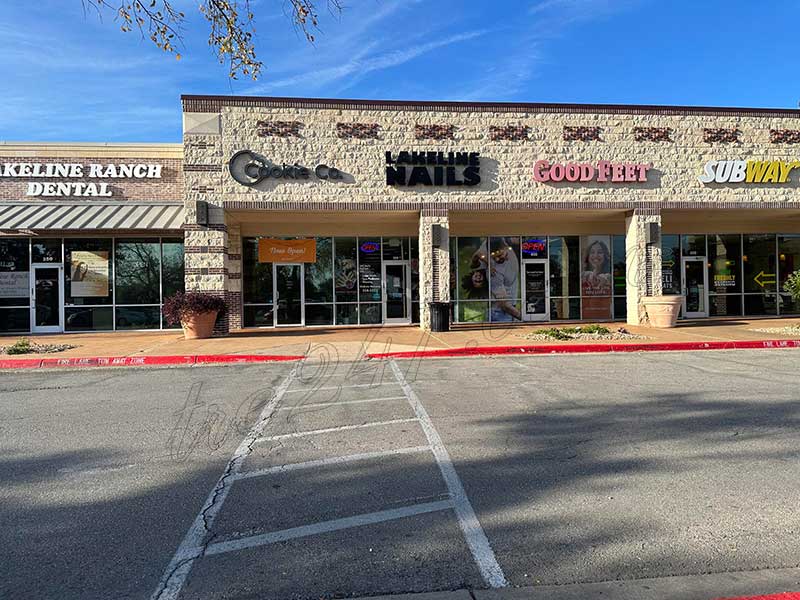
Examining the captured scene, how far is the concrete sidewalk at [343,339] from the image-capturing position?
46.0 feet

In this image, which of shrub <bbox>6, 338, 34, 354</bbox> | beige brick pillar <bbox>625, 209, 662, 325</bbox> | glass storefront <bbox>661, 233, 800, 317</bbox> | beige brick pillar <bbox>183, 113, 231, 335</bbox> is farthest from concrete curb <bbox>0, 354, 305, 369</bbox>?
glass storefront <bbox>661, 233, 800, 317</bbox>

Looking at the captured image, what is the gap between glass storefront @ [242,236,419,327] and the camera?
68.1 ft

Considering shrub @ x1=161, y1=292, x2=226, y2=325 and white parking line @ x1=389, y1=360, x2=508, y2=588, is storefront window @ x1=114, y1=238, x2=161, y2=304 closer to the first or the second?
shrub @ x1=161, y1=292, x2=226, y2=325

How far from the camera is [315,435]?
20.6ft

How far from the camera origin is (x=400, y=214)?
1922cm

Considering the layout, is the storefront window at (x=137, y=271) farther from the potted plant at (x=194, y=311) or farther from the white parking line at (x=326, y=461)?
the white parking line at (x=326, y=461)

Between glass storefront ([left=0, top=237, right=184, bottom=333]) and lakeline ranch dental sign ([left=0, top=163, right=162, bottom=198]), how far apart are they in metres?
1.58

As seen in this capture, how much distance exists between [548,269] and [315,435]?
54.8 feet

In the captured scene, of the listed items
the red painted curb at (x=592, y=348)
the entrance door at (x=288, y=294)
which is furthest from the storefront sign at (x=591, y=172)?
the entrance door at (x=288, y=294)

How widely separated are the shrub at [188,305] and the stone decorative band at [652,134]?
14.3m

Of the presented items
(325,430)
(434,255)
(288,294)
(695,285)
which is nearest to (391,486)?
(325,430)

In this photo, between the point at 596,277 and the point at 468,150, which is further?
the point at 596,277

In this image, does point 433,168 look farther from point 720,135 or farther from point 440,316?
point 720,135

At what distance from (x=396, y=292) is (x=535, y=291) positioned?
510cm
